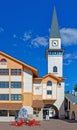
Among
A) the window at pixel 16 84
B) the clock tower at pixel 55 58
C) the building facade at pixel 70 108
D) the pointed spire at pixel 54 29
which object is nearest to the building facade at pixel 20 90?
the window at pixel 16 84

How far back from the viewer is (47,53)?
222ft

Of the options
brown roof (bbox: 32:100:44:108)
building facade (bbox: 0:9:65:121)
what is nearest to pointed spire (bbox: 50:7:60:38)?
building facade (bbox: 0:9:65:121)

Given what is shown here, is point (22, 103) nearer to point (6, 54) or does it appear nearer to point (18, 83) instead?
point (18, 83)

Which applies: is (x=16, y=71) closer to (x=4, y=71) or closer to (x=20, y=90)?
(x=4, y=71)

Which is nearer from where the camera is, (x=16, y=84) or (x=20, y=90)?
(x=20, y=90)

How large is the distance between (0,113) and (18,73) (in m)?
7.41

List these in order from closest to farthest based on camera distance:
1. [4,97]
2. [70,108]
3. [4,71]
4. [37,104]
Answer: [4,97] < [4,71] < [37,104] < [70,108]

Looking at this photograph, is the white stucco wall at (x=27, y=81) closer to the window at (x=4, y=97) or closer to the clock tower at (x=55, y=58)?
the window at (x=4, y=97)

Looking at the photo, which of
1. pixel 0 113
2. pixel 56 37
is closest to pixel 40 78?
pixel 0 113

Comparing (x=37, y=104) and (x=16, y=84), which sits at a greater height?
(x=16, y=84)

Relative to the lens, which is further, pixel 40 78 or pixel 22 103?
pixel 40 78

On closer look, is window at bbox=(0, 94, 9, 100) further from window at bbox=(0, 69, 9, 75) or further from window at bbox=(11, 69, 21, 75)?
window at bbox=(11, 69, 21, 75)

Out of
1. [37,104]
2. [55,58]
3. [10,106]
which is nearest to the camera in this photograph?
[10,106]

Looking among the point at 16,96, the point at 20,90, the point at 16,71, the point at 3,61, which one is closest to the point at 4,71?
the point at 3,61
